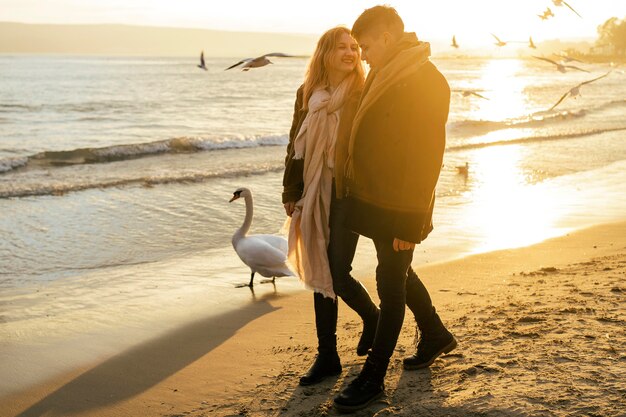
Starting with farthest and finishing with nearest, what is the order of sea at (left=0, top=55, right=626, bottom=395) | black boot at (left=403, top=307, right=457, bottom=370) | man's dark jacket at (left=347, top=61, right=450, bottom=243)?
sea at (left=0, top=55, right=626, bottom=395) → black boot at (left=403, top=307, right=457, bottom=370) → man's dark jacket at (left=347, top=61, right=450, bottom=243)

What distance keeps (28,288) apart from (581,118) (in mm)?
24415

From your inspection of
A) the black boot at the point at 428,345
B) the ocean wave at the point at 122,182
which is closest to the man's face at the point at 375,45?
the black boot at the point at 428,345

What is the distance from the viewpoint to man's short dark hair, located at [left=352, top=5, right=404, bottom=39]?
11.8 feet

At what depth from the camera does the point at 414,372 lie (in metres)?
4.11

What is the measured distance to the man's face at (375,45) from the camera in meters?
3.60

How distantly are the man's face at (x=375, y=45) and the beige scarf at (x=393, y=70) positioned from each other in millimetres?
40

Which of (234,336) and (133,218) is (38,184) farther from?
(234,336)

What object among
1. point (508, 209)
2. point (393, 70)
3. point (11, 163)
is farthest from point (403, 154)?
point (11, 163)

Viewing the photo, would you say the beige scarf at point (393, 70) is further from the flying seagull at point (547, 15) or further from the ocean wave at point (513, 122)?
the ocean wave at point (513, 122)

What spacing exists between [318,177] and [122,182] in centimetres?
1091

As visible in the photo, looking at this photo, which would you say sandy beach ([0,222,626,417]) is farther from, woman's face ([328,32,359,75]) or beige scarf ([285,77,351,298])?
woman's face ([328,32,359,75])

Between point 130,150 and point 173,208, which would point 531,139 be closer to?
point 130,150

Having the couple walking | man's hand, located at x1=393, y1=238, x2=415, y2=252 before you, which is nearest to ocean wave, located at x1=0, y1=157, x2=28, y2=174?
the couple walking

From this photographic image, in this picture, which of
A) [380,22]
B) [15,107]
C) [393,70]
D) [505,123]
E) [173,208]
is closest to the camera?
[393,70]
